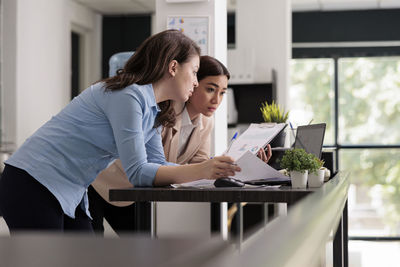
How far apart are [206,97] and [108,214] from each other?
0.58m

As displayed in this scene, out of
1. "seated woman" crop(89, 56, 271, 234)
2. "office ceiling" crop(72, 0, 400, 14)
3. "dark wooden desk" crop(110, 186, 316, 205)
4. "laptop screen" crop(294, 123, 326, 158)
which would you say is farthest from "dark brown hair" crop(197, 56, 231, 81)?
"office ceiling" crop(72, 0, 400, 14)

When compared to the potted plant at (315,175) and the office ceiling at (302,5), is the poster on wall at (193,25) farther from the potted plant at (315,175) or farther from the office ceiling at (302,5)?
the office ceiling at (302,5)

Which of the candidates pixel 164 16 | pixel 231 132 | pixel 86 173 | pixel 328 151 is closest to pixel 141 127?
pixel 86 173

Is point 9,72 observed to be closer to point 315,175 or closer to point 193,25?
point 193,25

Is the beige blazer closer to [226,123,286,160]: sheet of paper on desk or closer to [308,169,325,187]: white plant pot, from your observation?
[226,123,286,160]: sheet of paper on desk

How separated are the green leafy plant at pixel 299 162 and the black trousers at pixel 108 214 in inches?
31.4

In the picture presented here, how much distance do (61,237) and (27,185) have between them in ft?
4.25

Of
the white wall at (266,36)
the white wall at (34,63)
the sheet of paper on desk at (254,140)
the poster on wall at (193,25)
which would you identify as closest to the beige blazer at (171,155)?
the sheet of paper on desk at (254,140)

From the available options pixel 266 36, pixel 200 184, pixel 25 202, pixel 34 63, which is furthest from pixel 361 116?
pixel 25 202

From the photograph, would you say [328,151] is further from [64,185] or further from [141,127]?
[64,185]

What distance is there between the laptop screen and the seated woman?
34cm

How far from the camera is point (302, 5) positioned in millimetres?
8195

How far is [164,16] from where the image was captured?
156 inches

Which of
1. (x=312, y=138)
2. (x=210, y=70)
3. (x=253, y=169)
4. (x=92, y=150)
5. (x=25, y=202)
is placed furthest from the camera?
(x=210, y=70)
